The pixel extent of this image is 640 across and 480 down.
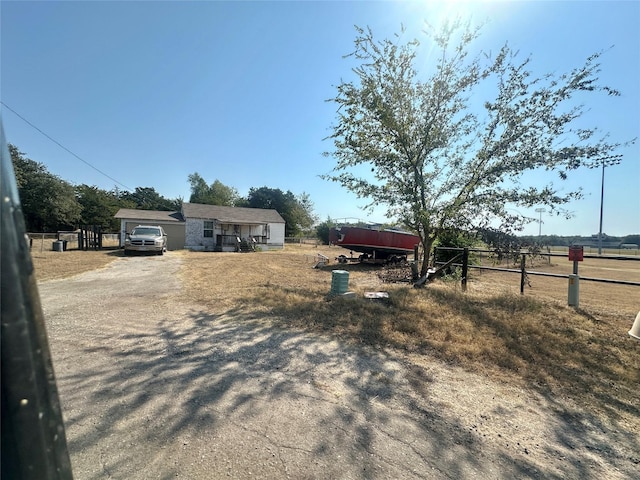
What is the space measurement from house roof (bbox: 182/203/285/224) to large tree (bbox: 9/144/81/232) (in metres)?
18.0

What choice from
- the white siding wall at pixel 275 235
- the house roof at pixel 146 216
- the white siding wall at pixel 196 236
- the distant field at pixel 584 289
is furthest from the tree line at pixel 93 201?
the distant field at pixel 584 289

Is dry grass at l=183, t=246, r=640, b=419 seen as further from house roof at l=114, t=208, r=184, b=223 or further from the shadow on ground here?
house roof at l=114, t=208, r=184, b=223

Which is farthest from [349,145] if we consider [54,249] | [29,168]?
[29,168]

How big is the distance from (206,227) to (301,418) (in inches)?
1023

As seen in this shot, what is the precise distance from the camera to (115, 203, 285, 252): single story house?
2423 cm

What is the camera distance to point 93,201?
133 ft

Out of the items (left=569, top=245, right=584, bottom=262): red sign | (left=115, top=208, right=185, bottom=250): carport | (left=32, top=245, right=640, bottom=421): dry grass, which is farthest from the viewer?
(left=115, top=208, right=185, bottom=250): carport

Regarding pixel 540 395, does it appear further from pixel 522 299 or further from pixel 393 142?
pixel 393 142

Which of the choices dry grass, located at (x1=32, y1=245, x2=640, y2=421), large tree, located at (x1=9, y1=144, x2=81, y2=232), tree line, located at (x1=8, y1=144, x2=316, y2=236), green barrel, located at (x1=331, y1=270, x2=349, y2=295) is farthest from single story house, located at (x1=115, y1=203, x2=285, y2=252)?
green barrel, located at (x1=331, y1=270, x2=349, y2=295)

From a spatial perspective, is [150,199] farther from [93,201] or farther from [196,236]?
[196,236]

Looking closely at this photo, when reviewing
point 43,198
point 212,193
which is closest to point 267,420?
point 43,198

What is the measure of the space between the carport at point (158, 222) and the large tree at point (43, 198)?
15.8m

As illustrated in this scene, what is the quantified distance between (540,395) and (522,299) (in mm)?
4185

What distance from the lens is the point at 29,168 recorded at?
116 ft
